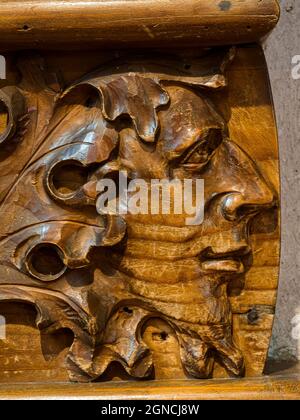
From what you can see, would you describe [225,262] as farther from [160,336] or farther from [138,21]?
[138,21]

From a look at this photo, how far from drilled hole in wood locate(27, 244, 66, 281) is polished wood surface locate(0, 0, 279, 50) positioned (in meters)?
0.20

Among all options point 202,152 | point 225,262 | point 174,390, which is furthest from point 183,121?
point 174,390

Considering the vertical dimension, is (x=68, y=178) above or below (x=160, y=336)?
above

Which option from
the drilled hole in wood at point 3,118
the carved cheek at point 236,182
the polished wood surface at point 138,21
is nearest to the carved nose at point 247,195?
the carved cheek at point 236,182

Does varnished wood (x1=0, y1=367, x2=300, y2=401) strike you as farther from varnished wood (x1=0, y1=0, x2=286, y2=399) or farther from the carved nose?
the carved nose

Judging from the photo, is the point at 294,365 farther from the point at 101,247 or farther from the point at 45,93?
the point at 45,93

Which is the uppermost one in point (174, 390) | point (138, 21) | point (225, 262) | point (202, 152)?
point (138, 21)

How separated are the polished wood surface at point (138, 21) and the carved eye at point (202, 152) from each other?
3.5 inches

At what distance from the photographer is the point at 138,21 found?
30.9 inches

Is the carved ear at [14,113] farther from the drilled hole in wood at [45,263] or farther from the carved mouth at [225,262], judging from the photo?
the carved mouth at [225,262]

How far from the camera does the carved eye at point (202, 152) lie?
0.82 metres

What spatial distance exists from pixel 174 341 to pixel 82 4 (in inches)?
13.1

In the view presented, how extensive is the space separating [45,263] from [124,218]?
0.09 metres
